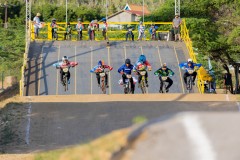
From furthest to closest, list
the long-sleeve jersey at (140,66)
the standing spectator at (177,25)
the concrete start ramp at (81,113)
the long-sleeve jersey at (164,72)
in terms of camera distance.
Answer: the standing spectator at (177,25) → the long-sleeve jersey at (164,72) → the long-sleeve jersey at (140,66) → the concrete start ramp at (81,113)

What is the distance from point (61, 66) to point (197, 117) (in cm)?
1789

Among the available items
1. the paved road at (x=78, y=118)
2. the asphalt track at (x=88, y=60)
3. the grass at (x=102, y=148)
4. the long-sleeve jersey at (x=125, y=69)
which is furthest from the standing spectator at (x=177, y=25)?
the grass at (x=102, y=148)

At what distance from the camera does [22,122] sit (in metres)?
16.1

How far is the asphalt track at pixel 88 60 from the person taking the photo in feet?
→ 79.2

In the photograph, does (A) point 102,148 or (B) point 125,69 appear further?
(B) point 125,69

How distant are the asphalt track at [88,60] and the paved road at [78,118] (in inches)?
200

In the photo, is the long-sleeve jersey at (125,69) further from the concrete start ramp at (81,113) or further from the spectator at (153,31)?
the spectator at (153,31)

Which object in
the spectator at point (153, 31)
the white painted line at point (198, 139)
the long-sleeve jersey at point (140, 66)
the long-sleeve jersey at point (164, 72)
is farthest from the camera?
the spectator at point (153, 31)

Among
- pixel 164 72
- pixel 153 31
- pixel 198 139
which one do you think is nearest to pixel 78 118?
pixel 164 72

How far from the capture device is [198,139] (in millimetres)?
2516

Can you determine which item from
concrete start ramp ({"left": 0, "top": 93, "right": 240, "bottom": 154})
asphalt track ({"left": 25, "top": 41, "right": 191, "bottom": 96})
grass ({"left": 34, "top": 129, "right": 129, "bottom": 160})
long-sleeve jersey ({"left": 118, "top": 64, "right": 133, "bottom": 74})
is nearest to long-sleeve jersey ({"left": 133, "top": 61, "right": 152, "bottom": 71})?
long-sleeve jersey ({"left": 118, "top": 64, "right": 133, "bottom": 74})

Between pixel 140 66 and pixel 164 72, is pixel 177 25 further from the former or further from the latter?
pixel 140 66

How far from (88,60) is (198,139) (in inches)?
965

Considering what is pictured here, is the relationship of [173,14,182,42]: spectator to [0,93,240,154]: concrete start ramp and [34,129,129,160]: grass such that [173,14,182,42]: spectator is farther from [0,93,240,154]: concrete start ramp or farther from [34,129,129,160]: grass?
[34,129,129,160]: grass
